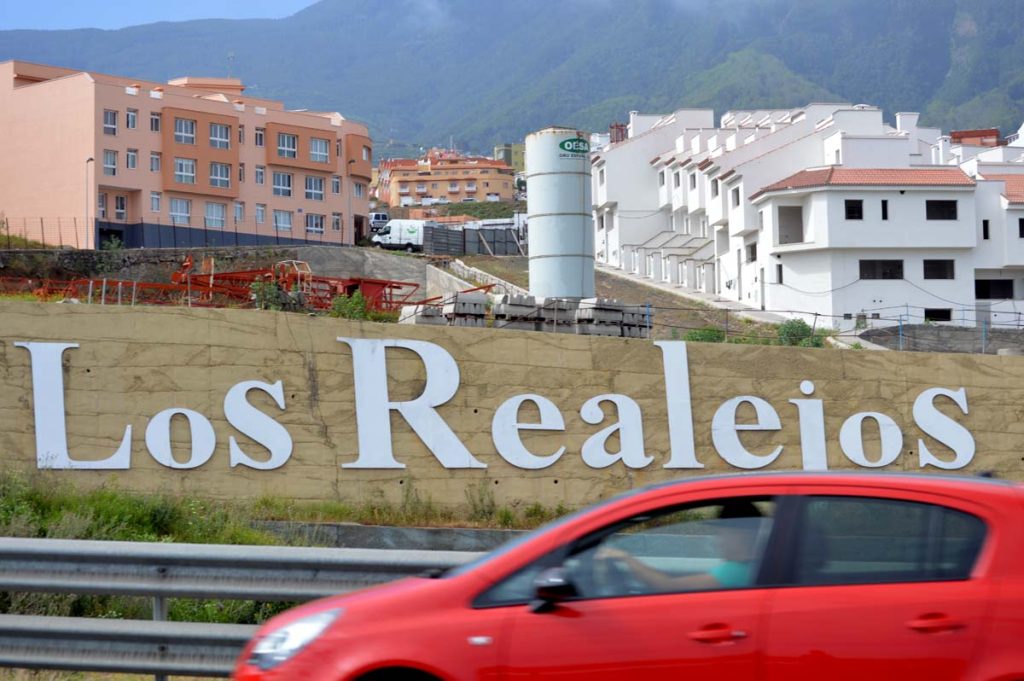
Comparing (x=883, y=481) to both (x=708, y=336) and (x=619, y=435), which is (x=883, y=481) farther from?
(x=708, y=336)

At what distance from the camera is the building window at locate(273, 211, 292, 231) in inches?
2972

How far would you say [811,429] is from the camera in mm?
22078

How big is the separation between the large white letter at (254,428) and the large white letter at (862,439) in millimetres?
10046

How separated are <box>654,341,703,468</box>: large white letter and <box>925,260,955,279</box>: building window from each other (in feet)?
125

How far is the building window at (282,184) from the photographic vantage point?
75625 millimetres

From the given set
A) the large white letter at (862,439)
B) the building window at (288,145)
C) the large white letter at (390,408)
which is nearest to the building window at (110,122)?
the building window at (288,145)

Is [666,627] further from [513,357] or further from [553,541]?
[513,357]

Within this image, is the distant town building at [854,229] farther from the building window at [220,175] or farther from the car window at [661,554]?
the car window at [661,554]

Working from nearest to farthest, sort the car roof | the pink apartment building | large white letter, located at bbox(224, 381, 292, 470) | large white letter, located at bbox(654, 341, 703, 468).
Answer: the car roof → large white letter, located at bbox(224, 381, 292, 470) → large white letter, located at bbox(654, 341, 703, 468) → the pink apartment building

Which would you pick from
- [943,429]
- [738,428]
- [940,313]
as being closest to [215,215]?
[940,313]

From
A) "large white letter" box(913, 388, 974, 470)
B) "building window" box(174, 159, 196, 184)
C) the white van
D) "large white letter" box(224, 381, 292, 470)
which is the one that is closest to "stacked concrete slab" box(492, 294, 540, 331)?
"large white letter" box(224, 381, 292, 470)

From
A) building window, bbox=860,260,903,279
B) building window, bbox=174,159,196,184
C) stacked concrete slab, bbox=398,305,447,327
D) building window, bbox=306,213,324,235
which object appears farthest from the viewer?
building window, bbox=306,213,324,235

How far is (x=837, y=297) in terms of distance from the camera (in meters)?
54.7

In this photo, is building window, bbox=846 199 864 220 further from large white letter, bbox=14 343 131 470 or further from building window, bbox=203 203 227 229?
large white letter, bbox=14 343 131 470
